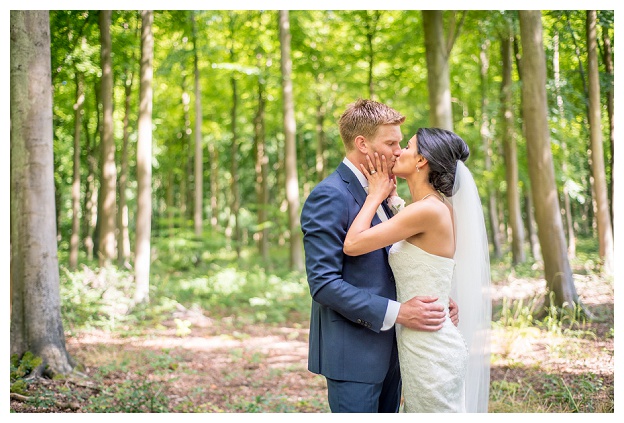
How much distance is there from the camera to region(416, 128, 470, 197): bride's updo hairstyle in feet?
9.21

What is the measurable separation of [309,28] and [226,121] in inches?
243

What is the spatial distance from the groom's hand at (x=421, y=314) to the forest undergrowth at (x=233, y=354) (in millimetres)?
2840

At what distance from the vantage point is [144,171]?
10.3 m

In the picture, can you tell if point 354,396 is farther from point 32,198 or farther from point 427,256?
point 32,198

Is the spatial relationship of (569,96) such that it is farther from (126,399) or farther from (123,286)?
(126,399)

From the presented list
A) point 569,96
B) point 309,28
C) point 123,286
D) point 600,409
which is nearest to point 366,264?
point 600,409

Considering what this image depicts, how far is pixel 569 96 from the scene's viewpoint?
43.3ft

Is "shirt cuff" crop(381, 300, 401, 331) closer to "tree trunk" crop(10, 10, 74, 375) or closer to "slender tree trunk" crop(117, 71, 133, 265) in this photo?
"tree trunk" crop(10, 10, 74, 375)

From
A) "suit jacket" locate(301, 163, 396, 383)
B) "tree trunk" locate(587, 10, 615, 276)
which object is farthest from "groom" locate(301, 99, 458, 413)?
"tree trunk" locate(587, 10, 615, 276)

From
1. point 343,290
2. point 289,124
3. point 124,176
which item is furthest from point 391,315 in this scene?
point 124,176

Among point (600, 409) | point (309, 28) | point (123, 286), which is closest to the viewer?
point (600, 409)

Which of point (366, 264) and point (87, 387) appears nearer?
point (366, 264)

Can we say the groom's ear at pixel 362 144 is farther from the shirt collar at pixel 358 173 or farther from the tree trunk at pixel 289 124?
the tree trunk at pixel 289 124
